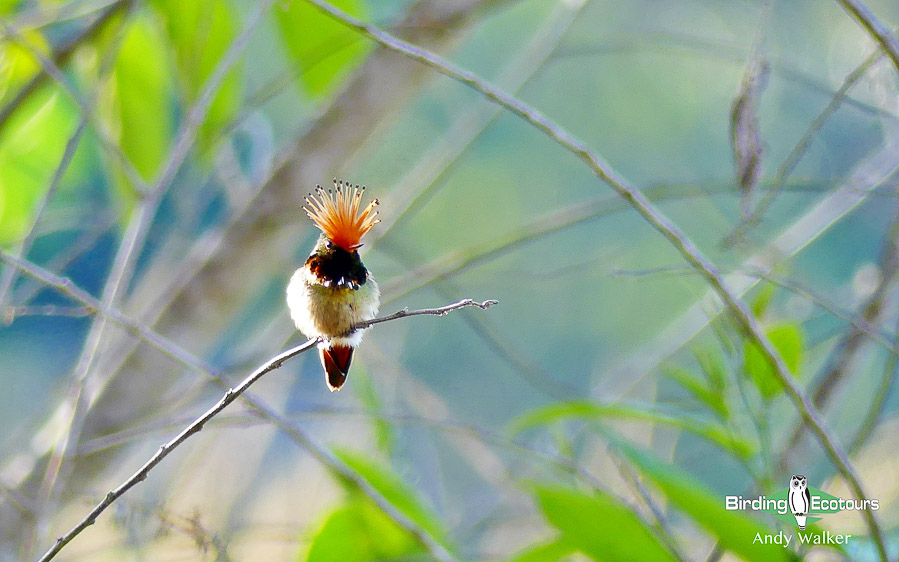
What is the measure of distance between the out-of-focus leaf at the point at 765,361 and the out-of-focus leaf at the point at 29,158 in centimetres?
201

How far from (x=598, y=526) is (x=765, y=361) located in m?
0.43

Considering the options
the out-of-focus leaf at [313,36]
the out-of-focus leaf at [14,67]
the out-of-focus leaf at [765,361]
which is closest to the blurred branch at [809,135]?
the out-of-focus leaf at [765,361]

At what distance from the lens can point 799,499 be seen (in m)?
1.52

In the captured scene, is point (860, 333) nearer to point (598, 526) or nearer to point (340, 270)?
point (598, 526)

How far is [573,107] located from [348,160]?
7.67 m

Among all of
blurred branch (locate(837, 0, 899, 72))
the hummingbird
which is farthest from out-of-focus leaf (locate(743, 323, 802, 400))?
the hummingbird

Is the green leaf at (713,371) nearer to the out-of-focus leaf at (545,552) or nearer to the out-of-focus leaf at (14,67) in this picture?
the out-of-focus leaf at (545,552)

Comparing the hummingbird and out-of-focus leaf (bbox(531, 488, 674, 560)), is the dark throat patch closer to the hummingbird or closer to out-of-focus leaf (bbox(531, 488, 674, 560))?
the hummingbird

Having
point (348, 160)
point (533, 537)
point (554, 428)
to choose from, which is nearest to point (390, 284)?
point (348, 160)

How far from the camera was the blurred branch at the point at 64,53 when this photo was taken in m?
2.19

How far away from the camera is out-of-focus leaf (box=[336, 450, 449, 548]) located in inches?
73.7

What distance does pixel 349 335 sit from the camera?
53.0 inches

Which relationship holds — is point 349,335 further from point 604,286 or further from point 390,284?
point 604,286

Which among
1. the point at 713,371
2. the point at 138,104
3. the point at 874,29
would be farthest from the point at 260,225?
the point at 874,29
